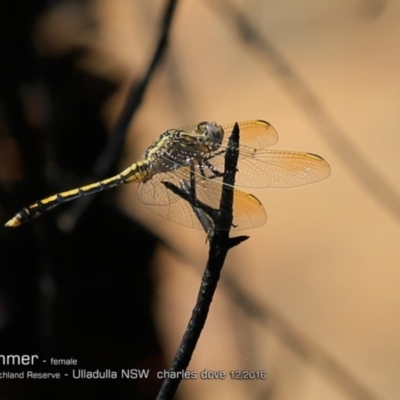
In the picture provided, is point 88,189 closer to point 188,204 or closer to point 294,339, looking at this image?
point 188,204

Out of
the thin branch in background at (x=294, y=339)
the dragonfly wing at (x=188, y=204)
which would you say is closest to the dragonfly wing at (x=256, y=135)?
the dragonfly wing at (x=188, y=204)

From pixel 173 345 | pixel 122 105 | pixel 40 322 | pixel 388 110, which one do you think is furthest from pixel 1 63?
pixel 388 110

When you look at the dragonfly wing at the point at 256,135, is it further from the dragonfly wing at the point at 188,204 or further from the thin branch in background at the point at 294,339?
the thin branch in background at the point at 294,339

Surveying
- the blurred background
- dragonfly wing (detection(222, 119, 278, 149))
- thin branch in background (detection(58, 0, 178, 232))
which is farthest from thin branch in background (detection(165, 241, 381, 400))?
dragonfly wing (detection(222, 119, 278, 149))

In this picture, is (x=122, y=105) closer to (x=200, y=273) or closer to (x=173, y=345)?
(x=200, y=273)

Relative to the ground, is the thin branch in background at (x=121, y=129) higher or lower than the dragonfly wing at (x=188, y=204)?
higher

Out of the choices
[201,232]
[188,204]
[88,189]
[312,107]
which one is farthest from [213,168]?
[312,107]
